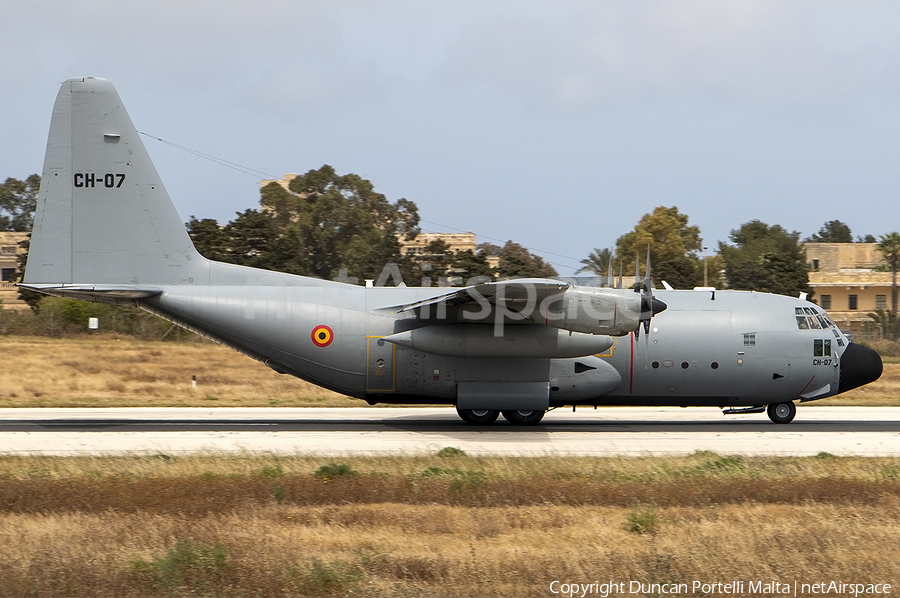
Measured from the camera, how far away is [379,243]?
207 feet

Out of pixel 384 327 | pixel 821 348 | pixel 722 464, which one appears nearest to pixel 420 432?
pixel 384 327

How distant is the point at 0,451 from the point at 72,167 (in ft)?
21.2

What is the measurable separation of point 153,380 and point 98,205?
499 inches

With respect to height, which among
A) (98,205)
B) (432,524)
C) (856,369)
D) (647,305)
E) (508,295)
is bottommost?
(432,524)

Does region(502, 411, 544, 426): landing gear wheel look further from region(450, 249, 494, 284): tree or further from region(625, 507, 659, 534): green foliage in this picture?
region(450, 249, 494, 284): tree

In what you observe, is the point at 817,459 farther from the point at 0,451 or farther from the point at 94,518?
the point at 0,451

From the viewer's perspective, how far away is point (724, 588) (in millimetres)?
8383

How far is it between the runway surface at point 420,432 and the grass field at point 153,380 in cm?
264

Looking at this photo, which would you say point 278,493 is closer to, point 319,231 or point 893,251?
point 319,231

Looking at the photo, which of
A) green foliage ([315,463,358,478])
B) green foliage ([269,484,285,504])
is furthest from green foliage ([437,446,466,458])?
green foliage ([269,484,285,504])

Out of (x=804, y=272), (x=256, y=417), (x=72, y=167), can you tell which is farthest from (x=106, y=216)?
(x=804, y=272)

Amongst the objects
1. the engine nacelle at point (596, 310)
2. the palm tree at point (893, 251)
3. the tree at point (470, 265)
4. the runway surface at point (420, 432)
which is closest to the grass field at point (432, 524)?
the runway surface at point (420, 432)

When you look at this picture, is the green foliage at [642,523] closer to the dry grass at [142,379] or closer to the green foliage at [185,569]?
the green foliage at [185,569]

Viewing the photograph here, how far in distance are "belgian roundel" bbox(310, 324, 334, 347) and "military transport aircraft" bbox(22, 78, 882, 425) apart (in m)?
0.02
